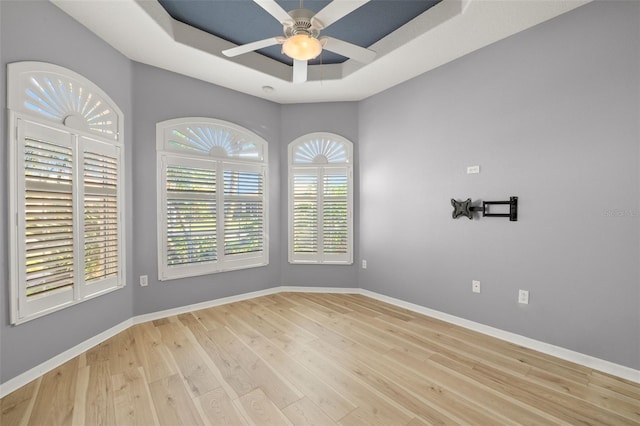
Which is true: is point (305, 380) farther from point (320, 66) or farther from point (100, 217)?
point (320, 66)

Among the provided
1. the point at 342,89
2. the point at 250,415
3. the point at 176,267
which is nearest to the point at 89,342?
the point at 176,267

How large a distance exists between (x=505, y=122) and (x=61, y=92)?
13.0ft

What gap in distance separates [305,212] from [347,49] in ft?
8.08

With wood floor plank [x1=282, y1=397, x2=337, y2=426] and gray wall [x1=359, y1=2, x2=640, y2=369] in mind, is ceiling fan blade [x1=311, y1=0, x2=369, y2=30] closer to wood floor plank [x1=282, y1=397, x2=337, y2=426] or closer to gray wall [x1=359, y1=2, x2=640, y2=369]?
gray wall [x1=359, y1=2, x2=640, y2=369]

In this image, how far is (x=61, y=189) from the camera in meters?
2.31

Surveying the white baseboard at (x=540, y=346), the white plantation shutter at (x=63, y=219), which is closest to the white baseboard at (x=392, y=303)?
the white baseboard at (x=540, y=346)

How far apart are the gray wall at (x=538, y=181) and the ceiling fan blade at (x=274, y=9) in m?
2.12

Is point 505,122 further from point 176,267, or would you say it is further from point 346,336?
point 176,267

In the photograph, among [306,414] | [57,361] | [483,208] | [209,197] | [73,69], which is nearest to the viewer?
[306,414]

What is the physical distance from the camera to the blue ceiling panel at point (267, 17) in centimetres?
254

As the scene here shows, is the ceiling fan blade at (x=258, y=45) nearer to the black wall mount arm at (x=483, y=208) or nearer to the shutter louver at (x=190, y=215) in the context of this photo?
the shutter louver at (x=190, y=215)

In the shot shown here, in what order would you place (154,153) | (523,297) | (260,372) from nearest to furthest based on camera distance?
(260,372) → (523,297) → (154,153)

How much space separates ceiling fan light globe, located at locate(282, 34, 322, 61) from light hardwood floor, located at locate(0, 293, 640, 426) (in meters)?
2.33

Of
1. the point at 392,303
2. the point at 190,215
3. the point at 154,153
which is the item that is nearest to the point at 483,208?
the point at 392,303
